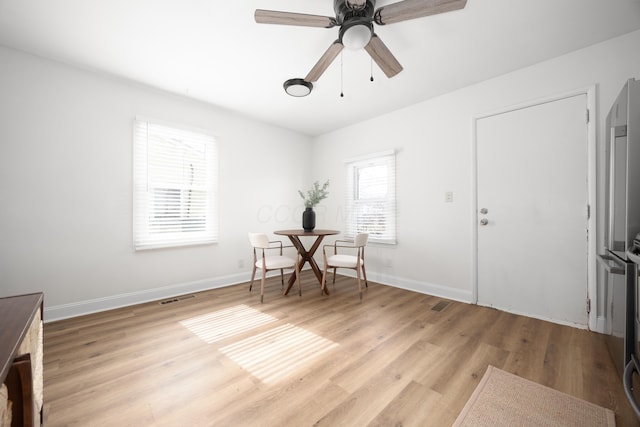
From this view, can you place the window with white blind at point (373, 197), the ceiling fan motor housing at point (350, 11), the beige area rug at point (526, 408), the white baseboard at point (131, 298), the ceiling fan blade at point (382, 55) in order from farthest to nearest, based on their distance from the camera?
the window with white blind at point (373, 197), the white baseboard at point (131, 298), the ceiling fan blade at point (382, 55), the ceiling fan motor housing at point (350, 11), the beige area rug at point (526, 408)

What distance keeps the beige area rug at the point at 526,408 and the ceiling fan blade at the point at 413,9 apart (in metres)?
2.35

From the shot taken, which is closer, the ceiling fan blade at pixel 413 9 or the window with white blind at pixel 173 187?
the ceiling fan blade at pixel 413 9

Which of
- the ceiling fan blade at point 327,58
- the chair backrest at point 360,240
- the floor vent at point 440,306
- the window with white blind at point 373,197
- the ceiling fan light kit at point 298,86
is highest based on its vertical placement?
the ceiling fan light kit at point 298,86

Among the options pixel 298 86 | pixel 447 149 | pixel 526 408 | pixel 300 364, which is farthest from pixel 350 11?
pixel 526 408

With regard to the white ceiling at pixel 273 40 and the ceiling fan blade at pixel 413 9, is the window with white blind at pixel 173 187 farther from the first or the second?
the ceiling fan blade at pixel 413 9

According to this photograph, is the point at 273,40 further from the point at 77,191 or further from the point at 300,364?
the point at 300,364

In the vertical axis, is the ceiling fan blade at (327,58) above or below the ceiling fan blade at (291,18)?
below

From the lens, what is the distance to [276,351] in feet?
6.71

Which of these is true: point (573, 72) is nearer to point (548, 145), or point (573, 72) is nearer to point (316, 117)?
point (548, 145)

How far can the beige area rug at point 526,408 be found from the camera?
1357 millimetres

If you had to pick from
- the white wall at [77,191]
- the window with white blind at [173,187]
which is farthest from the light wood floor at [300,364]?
the window with white blind at [173,187]

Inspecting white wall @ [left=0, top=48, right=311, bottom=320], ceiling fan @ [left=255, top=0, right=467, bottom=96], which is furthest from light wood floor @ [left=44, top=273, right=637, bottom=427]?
ceiling fan @ [left=255, top=0, right=467, bottom=96]

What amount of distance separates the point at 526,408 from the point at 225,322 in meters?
2.40

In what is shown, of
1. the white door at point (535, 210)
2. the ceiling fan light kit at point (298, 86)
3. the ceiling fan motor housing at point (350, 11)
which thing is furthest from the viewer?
the ceiling fan light kit at point (298, 86)
